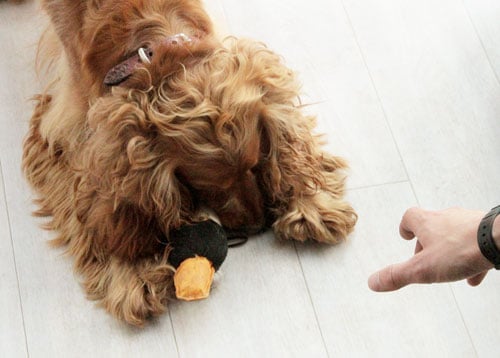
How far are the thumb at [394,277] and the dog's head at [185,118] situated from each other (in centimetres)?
60

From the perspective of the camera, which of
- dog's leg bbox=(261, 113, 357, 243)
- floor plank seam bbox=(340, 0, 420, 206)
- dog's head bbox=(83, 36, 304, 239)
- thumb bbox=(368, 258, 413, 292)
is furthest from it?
floor plank seam bbox=(340, 0, 420, 206)

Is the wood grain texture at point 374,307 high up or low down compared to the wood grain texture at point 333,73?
down

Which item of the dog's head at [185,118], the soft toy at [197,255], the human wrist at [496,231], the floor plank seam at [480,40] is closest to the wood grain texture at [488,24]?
the floor plank seam at [480,40]

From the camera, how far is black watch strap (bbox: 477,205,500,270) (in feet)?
5.38

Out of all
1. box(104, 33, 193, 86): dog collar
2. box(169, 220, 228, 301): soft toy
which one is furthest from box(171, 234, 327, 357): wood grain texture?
box(104, 33, 193, 86): dog collar

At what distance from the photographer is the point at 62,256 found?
261 centimetres

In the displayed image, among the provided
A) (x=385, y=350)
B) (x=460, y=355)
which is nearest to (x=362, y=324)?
(x=385, y=350)

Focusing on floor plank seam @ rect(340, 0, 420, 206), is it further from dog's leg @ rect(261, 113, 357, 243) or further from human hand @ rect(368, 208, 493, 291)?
human hand @ rect(368, 208, 493, 291)

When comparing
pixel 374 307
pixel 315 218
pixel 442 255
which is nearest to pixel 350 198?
pixel 315 218

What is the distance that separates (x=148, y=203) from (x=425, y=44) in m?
1.42

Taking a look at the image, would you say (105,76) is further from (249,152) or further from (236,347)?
(236,347)

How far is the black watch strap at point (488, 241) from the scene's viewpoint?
5.38 feet

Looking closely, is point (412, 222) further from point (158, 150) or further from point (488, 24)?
point (488, 24)

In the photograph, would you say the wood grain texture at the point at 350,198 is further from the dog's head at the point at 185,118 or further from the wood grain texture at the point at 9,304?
the dog's head at the point at 185,118
